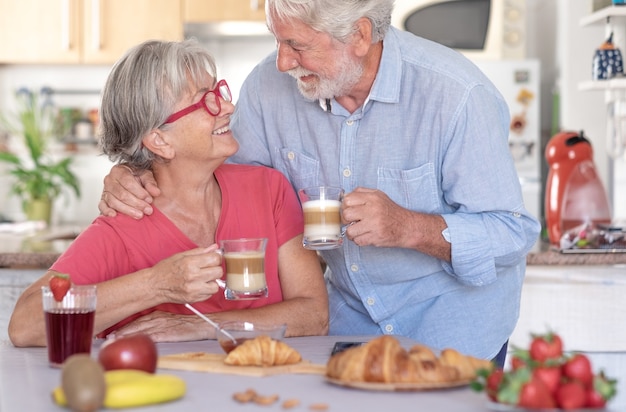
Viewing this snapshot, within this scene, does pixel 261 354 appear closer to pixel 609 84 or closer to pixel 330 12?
pixel 330 12

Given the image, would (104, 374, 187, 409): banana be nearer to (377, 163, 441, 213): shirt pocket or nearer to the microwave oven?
(377, 163, 441, 213): shirt pocket

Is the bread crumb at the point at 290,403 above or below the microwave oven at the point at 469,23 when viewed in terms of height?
below

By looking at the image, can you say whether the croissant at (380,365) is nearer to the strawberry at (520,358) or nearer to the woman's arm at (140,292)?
the strawberry at (520,358)

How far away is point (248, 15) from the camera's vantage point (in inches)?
220

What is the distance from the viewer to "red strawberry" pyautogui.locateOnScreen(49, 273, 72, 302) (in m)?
1.71

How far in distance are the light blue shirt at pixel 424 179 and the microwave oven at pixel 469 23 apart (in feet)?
10.7

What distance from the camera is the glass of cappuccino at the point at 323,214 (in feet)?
A: 7.00

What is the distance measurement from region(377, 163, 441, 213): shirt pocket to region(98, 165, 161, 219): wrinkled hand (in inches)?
22.3

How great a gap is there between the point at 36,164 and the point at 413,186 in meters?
3.85

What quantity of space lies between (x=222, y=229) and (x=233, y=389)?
0.81 meters

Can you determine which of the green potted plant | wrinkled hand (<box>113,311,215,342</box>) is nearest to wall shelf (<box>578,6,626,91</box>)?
wrinkled hand (<box>113,311,215,342</box>)

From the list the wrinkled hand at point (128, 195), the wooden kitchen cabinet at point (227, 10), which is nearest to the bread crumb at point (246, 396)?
the wrinkled hand at point (128, 195)

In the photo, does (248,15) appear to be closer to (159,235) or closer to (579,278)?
(579,278)

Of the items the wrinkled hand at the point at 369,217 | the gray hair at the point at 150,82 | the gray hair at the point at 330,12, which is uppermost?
the gray hair at the point at 330,12
